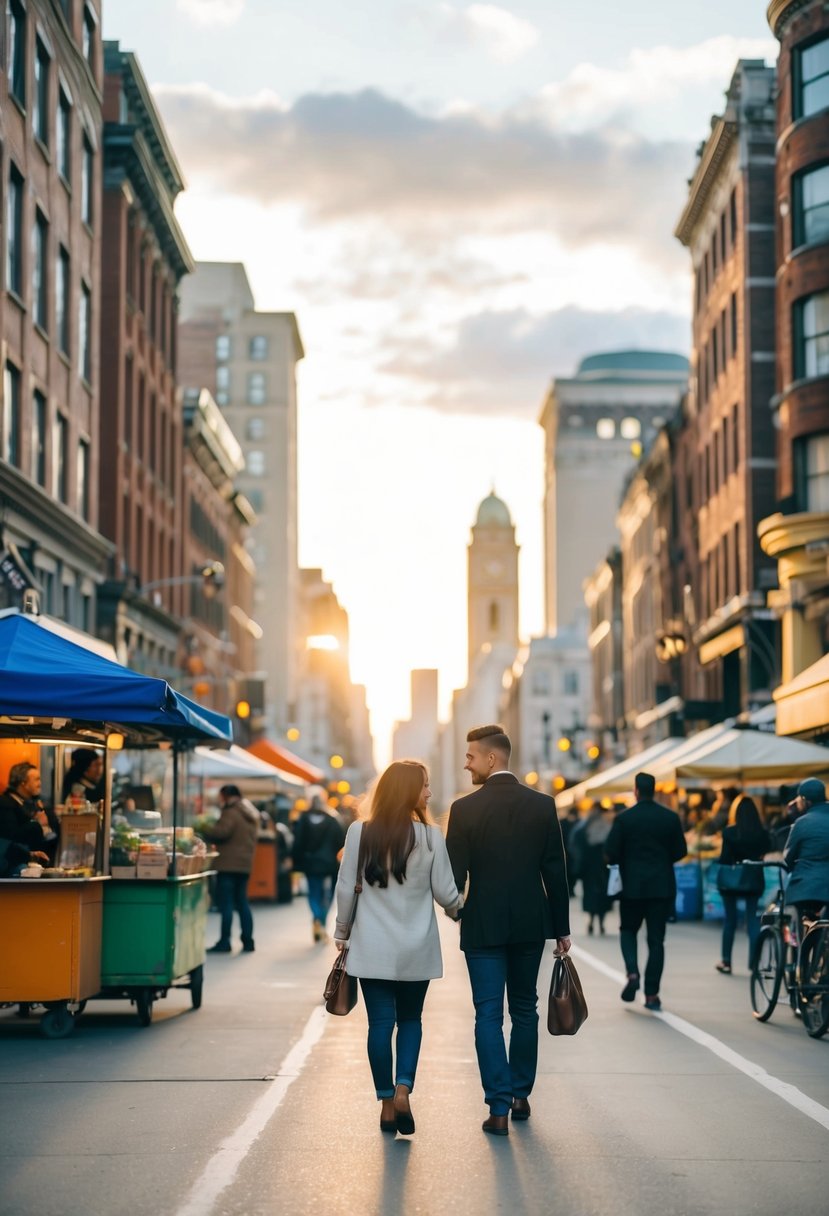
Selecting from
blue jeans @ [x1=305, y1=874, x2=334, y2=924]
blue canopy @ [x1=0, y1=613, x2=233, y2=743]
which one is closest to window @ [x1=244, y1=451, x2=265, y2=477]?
blue jeans @ [x1=305, y1=874, x2=334, y2=924]

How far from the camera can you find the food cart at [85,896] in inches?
556

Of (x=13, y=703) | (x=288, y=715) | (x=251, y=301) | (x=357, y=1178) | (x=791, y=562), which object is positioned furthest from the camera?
(x=251, y=301)

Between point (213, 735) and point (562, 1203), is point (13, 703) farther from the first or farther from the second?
point (562, 1203)

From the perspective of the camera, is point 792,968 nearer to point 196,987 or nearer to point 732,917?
point 732,917

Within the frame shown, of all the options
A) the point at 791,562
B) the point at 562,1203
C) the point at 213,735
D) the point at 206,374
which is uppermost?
the point at 206,374

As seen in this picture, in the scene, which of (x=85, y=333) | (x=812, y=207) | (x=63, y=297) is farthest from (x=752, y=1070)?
(x=85, y=333)

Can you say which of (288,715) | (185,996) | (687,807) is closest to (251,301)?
(288,715)

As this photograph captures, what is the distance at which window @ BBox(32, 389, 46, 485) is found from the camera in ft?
126

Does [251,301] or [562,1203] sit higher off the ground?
[251,301]

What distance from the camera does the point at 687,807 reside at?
4253cm

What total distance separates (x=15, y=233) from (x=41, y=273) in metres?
3.04

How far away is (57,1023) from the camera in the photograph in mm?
14281

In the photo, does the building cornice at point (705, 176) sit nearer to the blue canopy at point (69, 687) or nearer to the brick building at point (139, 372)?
the brick building at point (139, 372)

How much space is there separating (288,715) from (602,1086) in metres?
112
